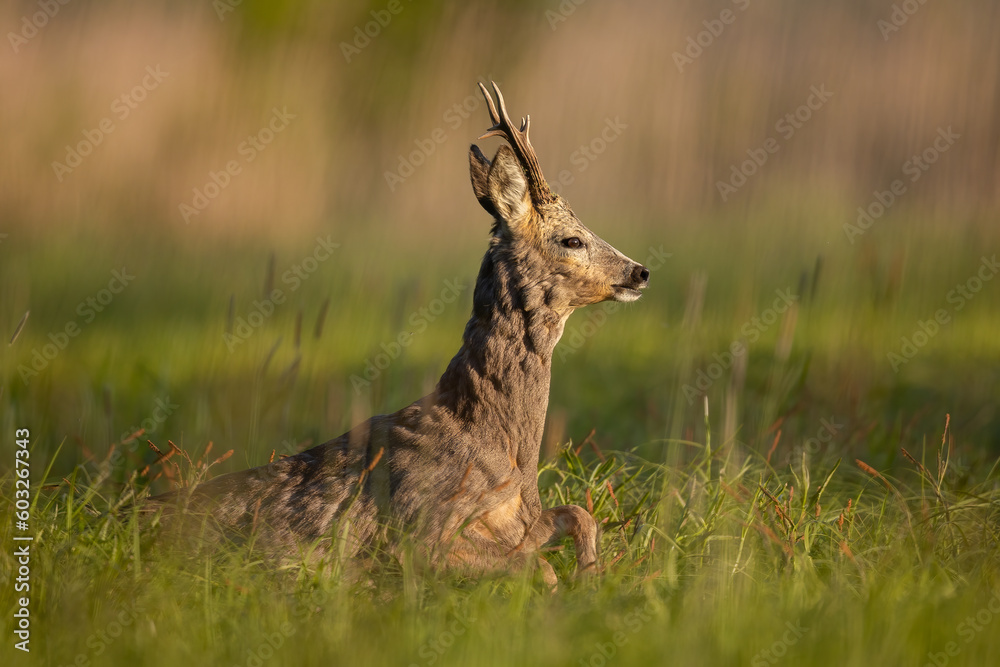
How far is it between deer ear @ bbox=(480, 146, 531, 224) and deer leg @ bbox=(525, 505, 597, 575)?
1.18 meters

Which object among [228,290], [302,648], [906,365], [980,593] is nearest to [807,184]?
[906,365]

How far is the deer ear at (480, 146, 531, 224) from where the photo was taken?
4316 millimetres

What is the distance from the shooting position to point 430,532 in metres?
3.81

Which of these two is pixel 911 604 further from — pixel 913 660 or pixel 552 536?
pixel 552 536
